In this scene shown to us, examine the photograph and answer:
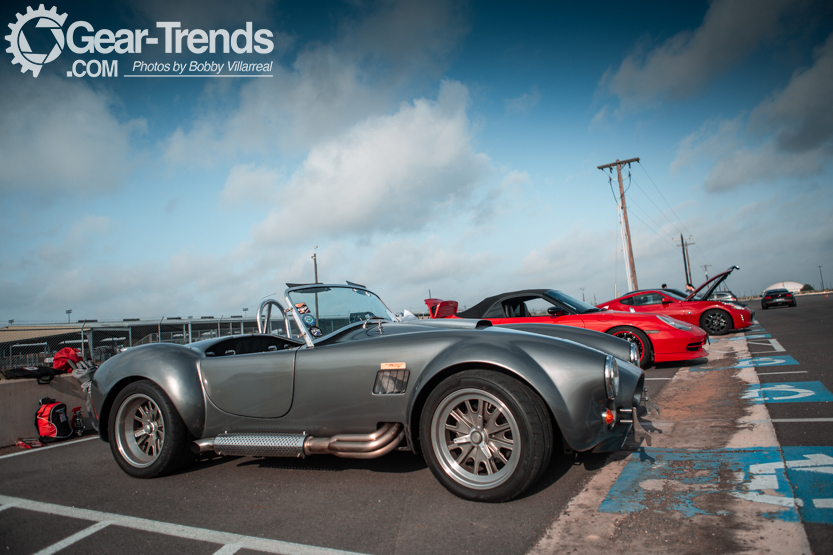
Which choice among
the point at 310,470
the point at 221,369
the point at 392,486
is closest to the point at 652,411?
the point at 392,486

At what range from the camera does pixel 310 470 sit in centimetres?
345

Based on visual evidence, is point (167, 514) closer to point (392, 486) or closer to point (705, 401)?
point (392, 486)

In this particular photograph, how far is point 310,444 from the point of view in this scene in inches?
118

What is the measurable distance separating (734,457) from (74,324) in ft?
56.9

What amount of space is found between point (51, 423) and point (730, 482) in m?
6.70

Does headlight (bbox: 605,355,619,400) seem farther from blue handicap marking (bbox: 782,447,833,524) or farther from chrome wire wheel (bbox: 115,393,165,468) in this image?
chrome wire wheel (bbox: 115,393,165,468)

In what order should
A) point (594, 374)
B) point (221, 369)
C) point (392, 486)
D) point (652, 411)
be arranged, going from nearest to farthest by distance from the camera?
point (594, 374) → point (392, 486) → point (652, 411) → point (221, 369)

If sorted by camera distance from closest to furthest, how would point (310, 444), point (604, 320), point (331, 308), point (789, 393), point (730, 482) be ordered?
point (730, 482) → point (310, 444) → point (331, 308) → point (789, 393) → point (604, 320)

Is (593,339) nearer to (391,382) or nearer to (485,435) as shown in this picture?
(485,435)

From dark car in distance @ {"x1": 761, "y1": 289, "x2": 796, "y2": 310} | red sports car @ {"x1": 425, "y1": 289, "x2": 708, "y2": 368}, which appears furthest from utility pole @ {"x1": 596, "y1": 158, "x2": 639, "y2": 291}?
red sports car @ {"x1": 425, "y1": 289, "x2": 708, "y2": 368}

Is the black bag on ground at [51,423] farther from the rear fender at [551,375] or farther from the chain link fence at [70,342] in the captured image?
the rear fender at [551,375]

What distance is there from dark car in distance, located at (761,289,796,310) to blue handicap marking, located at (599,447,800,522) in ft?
90.6

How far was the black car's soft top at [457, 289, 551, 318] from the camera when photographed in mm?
7614

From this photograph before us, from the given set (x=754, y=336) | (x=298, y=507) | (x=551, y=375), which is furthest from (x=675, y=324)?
(x=298, y=507)
